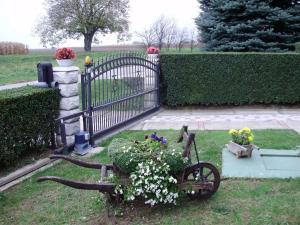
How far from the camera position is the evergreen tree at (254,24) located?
A: 10977 mm

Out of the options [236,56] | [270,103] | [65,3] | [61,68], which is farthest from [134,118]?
[65,3]

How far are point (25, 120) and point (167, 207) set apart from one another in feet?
8.76

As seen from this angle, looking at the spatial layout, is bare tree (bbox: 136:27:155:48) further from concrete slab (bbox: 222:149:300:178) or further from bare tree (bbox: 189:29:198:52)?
concrete slab (bbox: 222:149:300:178)

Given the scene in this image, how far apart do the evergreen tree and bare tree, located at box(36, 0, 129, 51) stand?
1769 centimetres

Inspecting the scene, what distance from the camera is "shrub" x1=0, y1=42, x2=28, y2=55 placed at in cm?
2612

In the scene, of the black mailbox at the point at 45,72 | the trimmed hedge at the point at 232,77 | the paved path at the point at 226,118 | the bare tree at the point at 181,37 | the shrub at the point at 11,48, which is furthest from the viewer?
the shrub at the point at 11,48

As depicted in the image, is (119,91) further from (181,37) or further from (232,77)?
(181,37)

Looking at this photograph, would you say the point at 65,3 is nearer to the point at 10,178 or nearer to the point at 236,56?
the point at 236,56

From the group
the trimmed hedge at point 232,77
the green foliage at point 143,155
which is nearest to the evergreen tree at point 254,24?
the trimmed hedge at point 232,77

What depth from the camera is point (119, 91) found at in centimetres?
747

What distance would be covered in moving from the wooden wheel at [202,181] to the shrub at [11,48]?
84.1 ft

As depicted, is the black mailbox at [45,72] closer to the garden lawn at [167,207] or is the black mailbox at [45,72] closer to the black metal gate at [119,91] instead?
the black metal gate at [119,91]

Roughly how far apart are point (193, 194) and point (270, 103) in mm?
6612

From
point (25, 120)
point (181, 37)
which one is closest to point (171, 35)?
point (181, 37)
